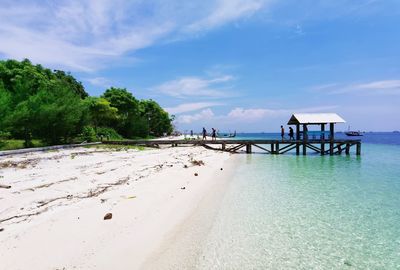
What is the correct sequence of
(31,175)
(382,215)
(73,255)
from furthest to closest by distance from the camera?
(31,175) → (382,215) → (73,255)

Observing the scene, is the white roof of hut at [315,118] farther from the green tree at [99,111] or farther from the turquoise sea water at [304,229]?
the green tree at [99,111]

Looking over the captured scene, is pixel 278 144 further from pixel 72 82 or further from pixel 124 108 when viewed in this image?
pixel 72 82

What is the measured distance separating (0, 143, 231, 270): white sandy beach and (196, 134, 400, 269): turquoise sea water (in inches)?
49.4

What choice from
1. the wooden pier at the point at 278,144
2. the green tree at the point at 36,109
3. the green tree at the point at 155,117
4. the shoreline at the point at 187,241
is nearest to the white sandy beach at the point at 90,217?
the shoreline at the point at 187,241

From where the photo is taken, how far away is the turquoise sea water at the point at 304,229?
20.2 feet

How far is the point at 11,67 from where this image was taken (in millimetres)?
39906

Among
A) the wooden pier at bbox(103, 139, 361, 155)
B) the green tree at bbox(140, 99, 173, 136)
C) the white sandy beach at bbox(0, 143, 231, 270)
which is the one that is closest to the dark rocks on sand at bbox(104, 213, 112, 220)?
the white sandy beach at bbox(0, 143, 231, 270)

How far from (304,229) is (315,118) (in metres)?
27.1

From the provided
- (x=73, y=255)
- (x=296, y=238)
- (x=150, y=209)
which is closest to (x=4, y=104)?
(x=150, y=209)

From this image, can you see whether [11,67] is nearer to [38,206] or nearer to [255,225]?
[38,206]

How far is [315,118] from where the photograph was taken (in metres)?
32.8

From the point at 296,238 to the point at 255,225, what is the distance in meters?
1.28

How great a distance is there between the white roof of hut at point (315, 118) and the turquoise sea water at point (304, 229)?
61.3 feet

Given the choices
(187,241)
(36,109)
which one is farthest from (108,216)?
(36,109)
